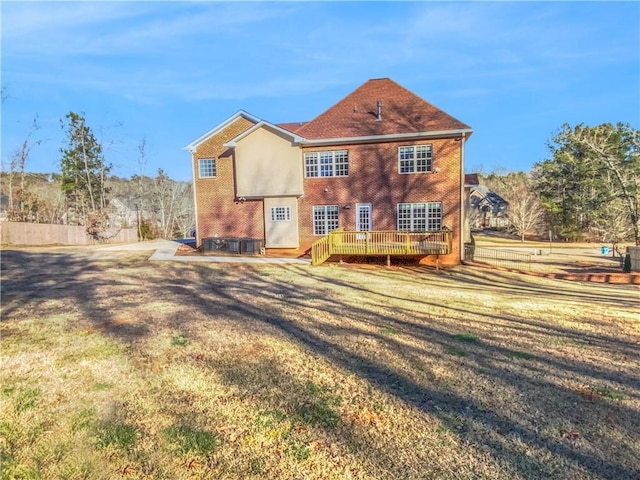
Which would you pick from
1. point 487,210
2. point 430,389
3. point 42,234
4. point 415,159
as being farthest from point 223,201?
point 487,210

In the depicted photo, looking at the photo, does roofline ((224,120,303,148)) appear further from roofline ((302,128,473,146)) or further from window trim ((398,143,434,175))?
window trim ((398,143,434,175))

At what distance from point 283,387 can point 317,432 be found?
99 centimetres

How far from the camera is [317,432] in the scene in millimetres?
3510

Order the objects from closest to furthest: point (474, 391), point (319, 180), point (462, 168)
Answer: point (474, 391) → point (462, 168) → point (319, 180)

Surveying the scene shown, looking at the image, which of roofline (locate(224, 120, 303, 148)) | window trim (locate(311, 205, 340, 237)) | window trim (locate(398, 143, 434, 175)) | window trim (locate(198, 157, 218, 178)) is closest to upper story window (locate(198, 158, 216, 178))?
window trim (locate(198, 157, 218, 178))

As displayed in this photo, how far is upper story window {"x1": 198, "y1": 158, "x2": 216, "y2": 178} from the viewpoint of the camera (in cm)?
2108

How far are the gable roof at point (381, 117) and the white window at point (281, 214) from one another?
12.7 ft

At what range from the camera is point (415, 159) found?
60.3ft

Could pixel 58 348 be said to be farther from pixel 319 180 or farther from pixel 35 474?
pixel 319 180

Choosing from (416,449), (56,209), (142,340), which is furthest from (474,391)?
(56,209)

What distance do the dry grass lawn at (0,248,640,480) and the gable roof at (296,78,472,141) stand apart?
456 inches

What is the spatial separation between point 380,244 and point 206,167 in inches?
423

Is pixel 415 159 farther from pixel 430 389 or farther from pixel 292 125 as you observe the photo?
pixel 430 389

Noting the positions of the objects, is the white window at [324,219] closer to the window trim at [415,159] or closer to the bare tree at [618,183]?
the window trim at [415,159]
